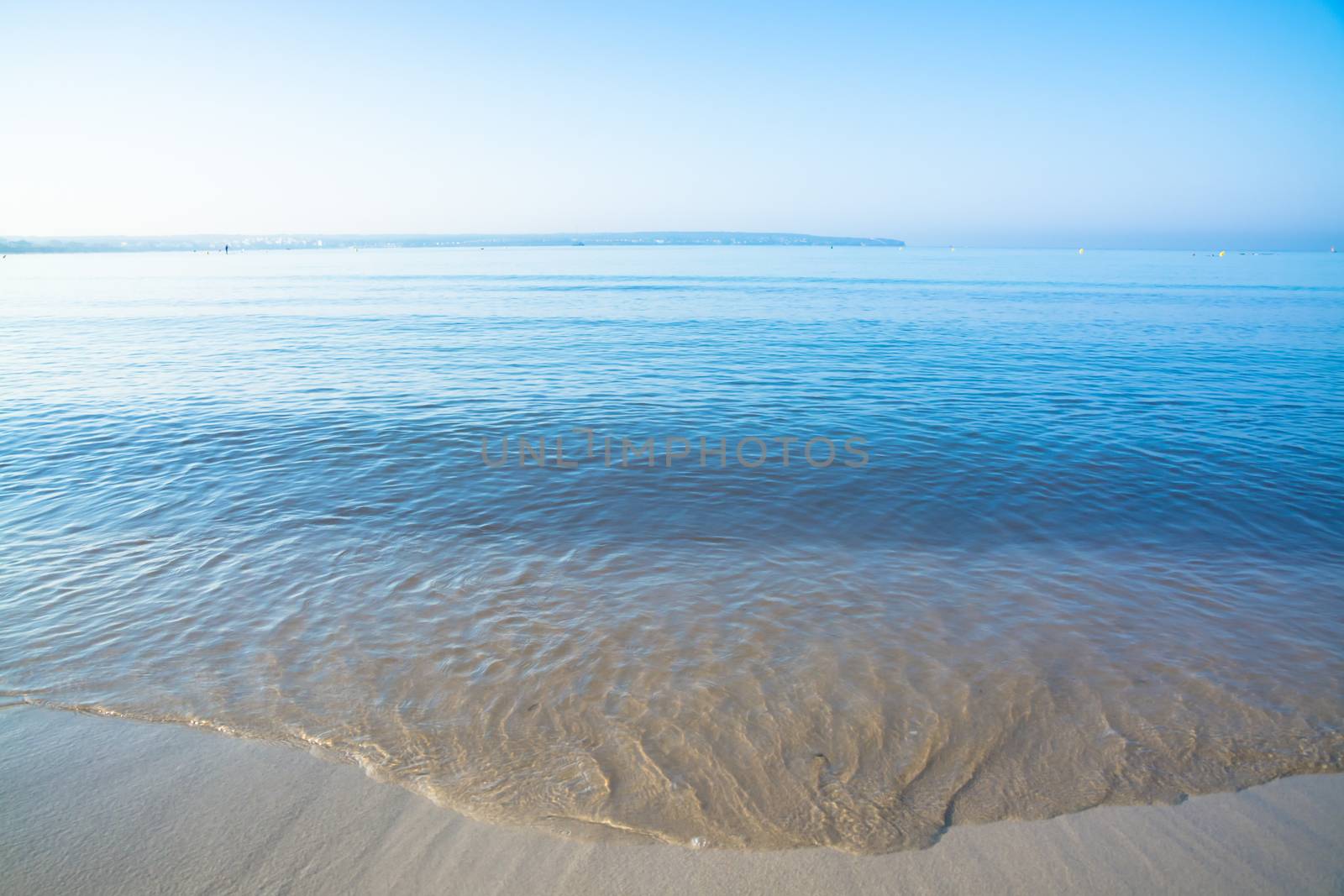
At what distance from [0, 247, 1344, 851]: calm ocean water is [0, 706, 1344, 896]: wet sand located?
24cm

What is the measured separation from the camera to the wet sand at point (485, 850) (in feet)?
14.5

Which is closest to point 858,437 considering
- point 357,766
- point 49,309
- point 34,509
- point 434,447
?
point 434,447

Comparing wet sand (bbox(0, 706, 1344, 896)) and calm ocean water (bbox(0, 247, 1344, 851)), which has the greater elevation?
wet sand (bbox(0, 706, 1344, 896))

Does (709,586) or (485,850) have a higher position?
(485,850)

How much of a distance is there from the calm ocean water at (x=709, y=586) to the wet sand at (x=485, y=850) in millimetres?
244

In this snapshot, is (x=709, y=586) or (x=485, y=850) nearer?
(x=485, y=850)

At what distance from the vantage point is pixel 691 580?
898 cm

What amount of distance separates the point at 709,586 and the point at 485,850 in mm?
4586

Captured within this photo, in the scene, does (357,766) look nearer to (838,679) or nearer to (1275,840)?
(838,679)

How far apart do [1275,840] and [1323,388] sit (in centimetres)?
2342

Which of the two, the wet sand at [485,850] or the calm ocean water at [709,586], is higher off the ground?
the wet sand at [485,850]

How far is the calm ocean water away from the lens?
562 cm

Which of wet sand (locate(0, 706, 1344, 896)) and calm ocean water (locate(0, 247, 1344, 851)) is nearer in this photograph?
wet sand (locate(0, 706, 1344, 896))

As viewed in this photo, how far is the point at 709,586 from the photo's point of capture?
879 cm
